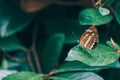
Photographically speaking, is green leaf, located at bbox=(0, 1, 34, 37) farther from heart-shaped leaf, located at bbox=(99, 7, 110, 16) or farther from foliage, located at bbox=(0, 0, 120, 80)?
heart-shaped leaf, located at bbox=(99, 7, 110, 16)

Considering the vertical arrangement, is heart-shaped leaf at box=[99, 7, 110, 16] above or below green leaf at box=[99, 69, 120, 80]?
above

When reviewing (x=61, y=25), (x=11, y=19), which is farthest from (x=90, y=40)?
(x=11, y=19)

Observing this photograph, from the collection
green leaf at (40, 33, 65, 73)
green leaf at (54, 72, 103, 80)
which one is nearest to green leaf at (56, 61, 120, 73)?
green leaf at (54, 72, 103, 80)

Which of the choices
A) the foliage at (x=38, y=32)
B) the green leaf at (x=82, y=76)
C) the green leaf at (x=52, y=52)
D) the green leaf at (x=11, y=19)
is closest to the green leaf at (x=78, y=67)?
the green leaf at (x=82, y=76)

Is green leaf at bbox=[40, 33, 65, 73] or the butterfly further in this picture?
green leaf at bbox=[40, 33, 65, 73]

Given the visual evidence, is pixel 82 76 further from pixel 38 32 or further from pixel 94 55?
pixel 38 32

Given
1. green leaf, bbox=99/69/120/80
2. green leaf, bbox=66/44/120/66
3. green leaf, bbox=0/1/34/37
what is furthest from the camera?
green leaf, bbox=0/1/34/37
